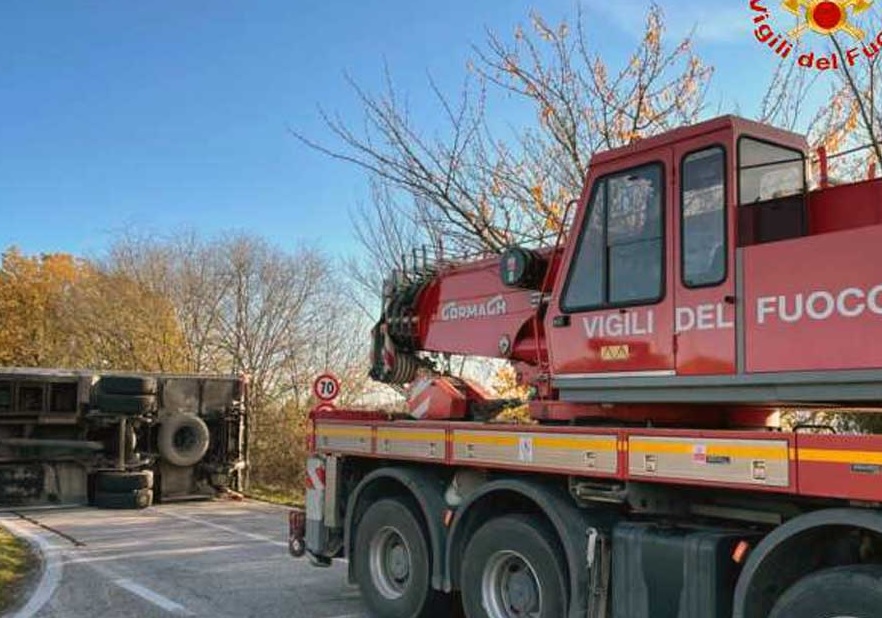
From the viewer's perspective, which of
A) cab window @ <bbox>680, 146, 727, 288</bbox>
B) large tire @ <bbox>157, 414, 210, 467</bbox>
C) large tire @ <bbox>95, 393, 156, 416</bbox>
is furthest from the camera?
large tire @ <bbox>157, 414, 210, 467</bbox>

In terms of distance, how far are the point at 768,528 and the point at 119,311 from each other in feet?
88.7

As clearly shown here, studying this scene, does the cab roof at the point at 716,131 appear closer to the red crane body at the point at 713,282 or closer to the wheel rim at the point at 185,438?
the red crane body at the point at 713,282

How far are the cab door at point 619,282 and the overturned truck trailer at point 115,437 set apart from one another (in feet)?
38.4

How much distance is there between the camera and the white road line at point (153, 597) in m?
8.21

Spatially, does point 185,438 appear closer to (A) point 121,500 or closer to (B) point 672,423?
(A) point 121,500

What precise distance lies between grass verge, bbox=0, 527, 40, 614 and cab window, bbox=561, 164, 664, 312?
5.77 meters

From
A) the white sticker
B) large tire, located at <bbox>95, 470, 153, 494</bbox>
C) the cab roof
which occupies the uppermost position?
the cab roof

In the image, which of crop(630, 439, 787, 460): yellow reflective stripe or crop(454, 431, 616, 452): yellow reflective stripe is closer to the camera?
crop(630, 439, 787, 460): yellow reflective stripe

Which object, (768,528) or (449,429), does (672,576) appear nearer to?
(768,528)

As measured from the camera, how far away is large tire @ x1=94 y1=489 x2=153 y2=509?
1598 cm

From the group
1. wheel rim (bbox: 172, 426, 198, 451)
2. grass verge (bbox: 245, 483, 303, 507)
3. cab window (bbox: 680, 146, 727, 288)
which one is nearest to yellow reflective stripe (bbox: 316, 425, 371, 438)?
cab window (bbox: 680, 146, 727, 288)

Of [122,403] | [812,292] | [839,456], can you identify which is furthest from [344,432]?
[122,403]

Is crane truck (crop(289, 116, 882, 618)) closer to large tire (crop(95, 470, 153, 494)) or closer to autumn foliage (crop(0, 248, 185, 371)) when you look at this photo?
large tire (crop(95, 470, 153, 494))

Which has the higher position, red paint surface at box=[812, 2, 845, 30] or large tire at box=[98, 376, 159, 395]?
red paint surface at box=[812, 2, 845, 30]
